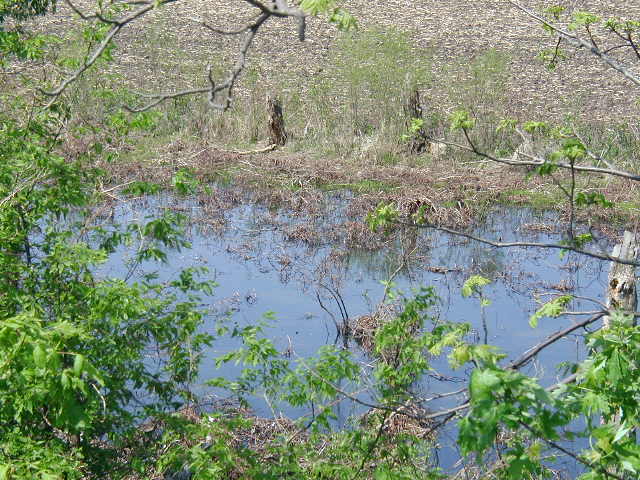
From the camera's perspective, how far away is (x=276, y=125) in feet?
63.7

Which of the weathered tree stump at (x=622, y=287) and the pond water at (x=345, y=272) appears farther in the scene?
the pond water at (x=345, y=272)

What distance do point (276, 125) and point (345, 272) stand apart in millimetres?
7443

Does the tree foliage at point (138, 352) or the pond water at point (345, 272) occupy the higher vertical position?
the tree foliage at point (138, 352)

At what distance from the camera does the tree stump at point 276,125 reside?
761 inches

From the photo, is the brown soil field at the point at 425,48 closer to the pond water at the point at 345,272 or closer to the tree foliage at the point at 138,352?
the pond water at the point at 345,272

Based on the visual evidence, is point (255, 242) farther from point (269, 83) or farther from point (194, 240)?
point (269, 83)

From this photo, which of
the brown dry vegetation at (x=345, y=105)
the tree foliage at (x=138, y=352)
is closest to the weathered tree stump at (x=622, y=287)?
the tree foliage at (x=138, y=352)

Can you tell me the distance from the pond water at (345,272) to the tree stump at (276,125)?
3088mm

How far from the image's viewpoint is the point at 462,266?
13102 millimetres

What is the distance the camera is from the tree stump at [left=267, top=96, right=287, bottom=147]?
761 inches

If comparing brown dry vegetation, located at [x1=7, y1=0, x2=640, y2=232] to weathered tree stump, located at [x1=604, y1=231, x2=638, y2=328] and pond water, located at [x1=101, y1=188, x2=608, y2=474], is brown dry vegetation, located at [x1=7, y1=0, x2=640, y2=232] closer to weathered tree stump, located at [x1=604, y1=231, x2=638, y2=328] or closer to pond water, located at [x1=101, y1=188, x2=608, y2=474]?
pond water, located at [x1=101, y1=188, x2=608, y2=474]

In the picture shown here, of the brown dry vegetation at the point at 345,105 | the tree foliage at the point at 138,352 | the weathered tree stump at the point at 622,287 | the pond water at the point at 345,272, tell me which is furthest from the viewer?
the brown dry vegetation at the point at 345,105

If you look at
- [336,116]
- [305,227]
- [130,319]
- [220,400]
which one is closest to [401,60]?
[336,116]

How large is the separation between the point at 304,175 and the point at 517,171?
4.17 meters
